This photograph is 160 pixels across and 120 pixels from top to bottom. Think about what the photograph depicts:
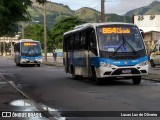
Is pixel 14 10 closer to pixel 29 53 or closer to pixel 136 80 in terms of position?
pixel 136 80

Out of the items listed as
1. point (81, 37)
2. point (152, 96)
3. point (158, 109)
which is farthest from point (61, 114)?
point (81, 37)

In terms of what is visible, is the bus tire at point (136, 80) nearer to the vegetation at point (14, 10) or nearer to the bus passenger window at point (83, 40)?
the bus passenger window at point (83, 40)

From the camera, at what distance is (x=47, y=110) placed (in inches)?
526

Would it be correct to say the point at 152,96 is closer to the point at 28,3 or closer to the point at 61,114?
the point at 61,114

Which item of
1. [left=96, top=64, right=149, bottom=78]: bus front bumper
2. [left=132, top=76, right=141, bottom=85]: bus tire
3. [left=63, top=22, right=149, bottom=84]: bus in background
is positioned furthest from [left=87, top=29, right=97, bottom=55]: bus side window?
[left=132, top=76, right=141, bottom=85]: bus tire

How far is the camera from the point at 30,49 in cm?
5400

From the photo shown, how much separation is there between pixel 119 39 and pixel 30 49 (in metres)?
33.0

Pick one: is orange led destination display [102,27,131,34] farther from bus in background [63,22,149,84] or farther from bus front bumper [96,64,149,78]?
bus front bumper [96,64,149,78]

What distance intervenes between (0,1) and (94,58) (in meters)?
5.60

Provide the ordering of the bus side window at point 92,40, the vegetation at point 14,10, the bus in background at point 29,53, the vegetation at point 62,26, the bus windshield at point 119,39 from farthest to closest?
the vegetation at point 62,26, the bus in background at point 29,53, the bus side window at point 92,40, the bus windshield at point 119,39, the vegetation at point 14,10

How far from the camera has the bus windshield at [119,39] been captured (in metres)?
21.6

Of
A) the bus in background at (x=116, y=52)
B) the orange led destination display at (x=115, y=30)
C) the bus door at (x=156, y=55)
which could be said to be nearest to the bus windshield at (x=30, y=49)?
the bus door at (x=156, y=55)

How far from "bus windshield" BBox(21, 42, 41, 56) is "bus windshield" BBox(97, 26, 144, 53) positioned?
32269mm

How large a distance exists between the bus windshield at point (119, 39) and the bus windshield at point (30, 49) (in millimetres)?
32269
